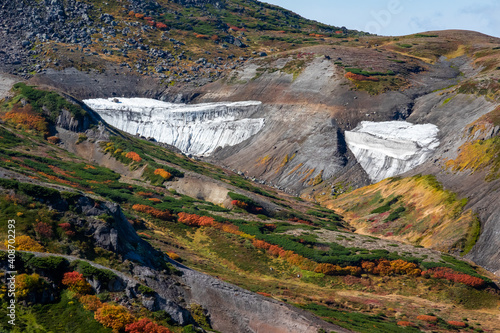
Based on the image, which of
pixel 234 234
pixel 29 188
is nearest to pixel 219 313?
pixel 29 188

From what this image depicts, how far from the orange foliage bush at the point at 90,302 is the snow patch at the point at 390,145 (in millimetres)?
66402

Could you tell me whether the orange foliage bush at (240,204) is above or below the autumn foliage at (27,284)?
below

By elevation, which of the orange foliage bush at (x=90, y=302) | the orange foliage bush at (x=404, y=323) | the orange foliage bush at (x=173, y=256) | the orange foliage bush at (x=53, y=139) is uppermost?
the orange foliage bush at (x=90, y=302)

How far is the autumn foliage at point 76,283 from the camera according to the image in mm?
27891

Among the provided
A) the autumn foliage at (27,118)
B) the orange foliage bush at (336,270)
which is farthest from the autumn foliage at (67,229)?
the autumn foliage at (27,118)

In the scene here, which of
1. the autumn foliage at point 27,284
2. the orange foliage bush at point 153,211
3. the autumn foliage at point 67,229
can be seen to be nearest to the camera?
the autumn foliage at point 27,284

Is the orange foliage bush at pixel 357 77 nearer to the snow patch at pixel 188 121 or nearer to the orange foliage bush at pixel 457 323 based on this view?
the snow patch at pixel 188 121

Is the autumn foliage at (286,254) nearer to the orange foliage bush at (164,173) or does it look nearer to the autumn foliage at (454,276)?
the autumn foliage at (454,276)

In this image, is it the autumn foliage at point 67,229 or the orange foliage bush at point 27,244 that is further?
the autumn foliage at point 67,229

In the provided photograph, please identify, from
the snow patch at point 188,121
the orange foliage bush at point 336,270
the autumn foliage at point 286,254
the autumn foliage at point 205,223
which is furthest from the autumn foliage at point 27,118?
the orange foliage bush at point 336,270

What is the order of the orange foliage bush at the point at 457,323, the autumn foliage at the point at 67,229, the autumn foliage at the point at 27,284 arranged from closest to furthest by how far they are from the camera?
the autumn foliage at the point at 27,284 < the autumn foliage at the point at 67,229 < the orange foliage bush at the point at 457,323

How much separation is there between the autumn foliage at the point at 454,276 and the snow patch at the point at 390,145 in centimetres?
3612

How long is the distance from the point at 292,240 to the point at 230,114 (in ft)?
201

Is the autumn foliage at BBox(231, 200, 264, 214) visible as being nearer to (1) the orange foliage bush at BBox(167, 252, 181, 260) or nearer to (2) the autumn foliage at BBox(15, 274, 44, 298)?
(1) the orange foliage bush at BBox(167, 252, 181, 260)
